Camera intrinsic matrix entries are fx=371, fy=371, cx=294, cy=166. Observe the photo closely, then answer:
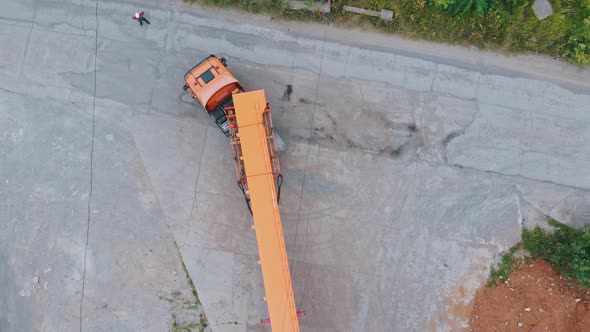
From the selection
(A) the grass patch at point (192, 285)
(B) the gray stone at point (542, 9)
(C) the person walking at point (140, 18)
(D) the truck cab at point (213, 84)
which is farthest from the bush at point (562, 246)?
(C) the person walking at point (140, 18)

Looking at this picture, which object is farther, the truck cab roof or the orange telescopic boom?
the truck cab roof

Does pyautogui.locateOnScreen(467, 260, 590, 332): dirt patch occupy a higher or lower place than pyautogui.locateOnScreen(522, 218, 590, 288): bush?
lower

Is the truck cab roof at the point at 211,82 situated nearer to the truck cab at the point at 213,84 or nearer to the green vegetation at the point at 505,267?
the truck cab at the point at 213,84

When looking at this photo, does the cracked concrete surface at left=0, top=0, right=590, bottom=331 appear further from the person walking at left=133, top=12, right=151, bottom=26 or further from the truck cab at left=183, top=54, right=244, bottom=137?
the truck cab at left=183, top=54, right=244, bottom=137

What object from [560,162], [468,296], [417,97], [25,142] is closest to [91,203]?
[25,142]

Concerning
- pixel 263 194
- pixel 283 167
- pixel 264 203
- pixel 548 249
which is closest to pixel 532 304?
pixel 548 249

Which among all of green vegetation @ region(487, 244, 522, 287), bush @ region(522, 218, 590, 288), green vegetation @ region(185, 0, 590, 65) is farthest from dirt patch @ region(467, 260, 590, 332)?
green vegetation @ region(185, 0, 590, 65)

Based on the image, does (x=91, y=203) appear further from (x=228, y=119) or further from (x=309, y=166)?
(x=309, y=166)
